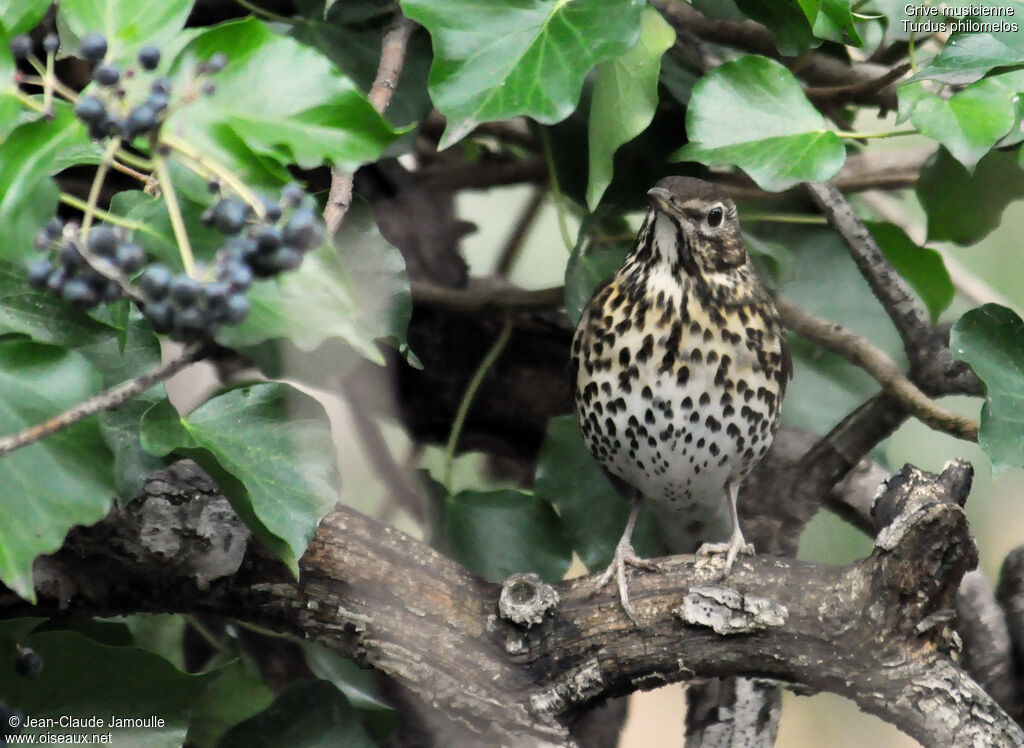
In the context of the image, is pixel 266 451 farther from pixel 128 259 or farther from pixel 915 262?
pixel 915 262

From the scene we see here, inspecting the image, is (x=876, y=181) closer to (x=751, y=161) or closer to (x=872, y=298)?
(x=872, y=298)

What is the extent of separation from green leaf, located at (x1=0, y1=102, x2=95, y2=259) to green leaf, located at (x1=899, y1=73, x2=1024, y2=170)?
107 cm

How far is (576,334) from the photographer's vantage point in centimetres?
205

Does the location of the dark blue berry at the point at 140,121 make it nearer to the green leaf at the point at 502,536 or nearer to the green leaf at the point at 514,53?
the green leaf at the point at 514,53

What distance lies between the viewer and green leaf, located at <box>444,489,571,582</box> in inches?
78.0

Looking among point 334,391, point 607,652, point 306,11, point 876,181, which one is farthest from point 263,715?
point 876,181

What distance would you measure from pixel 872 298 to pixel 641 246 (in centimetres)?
62

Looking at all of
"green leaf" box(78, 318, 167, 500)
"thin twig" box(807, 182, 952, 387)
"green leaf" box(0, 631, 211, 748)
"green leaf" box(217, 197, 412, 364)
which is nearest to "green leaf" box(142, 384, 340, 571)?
"green leaf" box(78, 318, 167, 500)

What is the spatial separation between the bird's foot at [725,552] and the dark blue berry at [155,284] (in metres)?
1.04

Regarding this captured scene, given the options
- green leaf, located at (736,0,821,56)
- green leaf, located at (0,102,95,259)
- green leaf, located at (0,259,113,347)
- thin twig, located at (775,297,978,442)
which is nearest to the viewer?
green leaf, located at (0,102,95,259)

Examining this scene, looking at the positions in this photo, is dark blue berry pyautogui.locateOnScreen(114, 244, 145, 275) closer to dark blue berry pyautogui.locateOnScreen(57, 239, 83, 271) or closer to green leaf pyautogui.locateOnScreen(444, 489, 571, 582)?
dark blue berry pyautogui.locateOnScreen(57, 239, 83, 271)

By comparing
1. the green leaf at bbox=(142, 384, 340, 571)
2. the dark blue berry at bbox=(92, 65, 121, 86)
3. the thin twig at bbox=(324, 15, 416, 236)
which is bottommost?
the green leaf at bbox=(142, 384, 340, 571)

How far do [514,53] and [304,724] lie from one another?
105cm

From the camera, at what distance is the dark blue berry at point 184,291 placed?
920 millimetres
